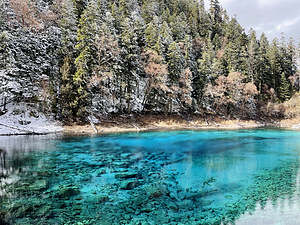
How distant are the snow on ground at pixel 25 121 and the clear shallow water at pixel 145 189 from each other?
8964 mm

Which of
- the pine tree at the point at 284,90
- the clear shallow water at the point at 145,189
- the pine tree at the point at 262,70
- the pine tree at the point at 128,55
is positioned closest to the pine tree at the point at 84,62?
the pine tree at the point at 128,55

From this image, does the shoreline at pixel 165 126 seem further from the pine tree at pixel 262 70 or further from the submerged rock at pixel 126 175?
the submerged rock at pixel 126 175

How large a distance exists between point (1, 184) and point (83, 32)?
23.0 m

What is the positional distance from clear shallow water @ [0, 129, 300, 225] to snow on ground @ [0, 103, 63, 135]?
8.96 metres

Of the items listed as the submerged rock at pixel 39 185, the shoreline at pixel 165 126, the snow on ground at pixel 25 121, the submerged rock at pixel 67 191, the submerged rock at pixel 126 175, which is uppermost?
the snow on ground at pixel 25 121

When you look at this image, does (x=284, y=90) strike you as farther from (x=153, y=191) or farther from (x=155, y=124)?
(x=153, y=191)

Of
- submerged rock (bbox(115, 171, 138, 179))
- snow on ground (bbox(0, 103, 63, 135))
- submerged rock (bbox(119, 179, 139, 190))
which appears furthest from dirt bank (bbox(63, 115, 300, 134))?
submerged rock (bbox(119, 179, 139, 190))

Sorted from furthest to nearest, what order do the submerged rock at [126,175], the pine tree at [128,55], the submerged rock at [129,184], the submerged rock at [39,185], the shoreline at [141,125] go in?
the pine tree at [128,55] < the shoreline at [141,125] < the submerged rock at [126,175] < the submerged rock at [129,184] < the submerged rock at [39,185]

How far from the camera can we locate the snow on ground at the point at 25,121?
19203 mm

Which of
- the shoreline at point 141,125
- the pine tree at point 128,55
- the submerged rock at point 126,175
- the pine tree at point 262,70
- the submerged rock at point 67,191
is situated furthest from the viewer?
the pine tree at point 262,70

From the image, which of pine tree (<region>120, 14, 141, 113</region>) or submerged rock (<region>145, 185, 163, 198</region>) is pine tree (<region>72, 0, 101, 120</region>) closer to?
pine tree (<region>120, 14, 141, 113</region>)

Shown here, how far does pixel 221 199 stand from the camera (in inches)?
244

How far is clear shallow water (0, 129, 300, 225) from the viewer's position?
16.3 feet

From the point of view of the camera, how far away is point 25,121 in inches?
827
